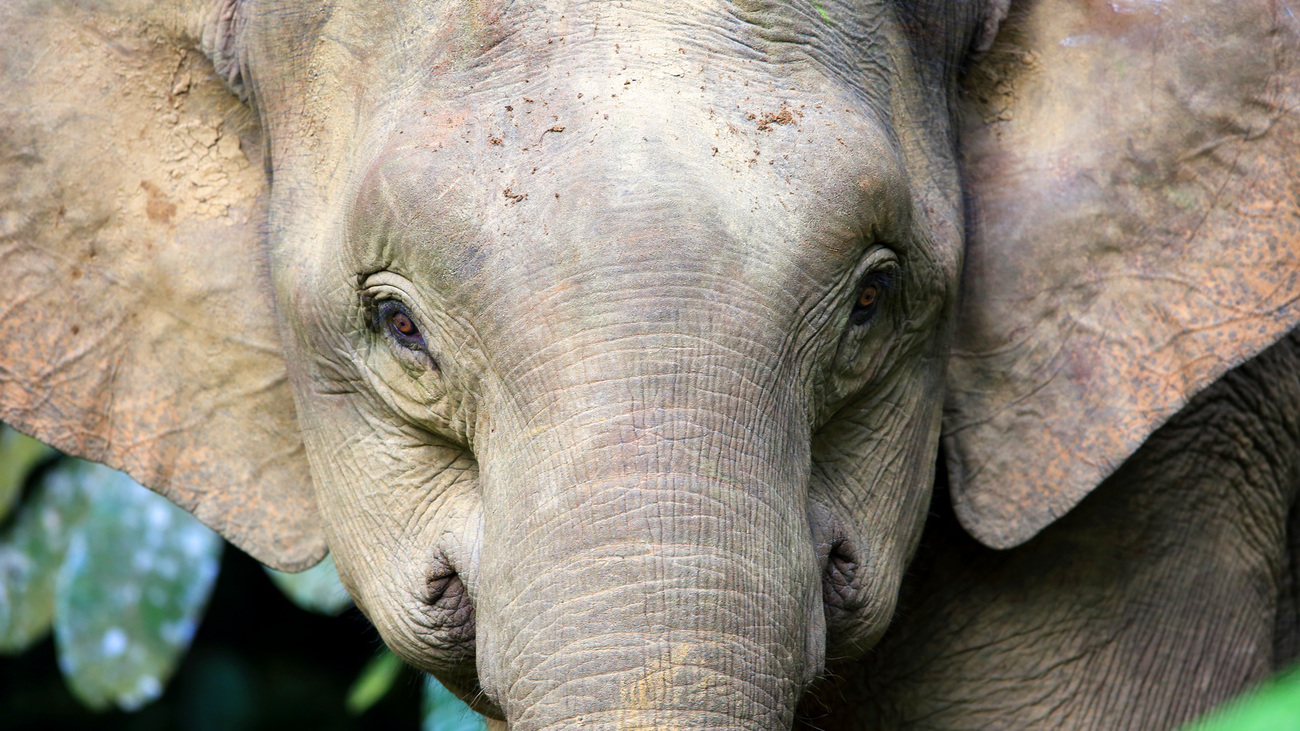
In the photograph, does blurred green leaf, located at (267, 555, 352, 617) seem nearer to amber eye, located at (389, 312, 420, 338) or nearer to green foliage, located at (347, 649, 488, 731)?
green foliage, located at (347, 649, 488, 731)

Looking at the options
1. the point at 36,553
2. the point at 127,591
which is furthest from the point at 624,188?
the point at 36,553

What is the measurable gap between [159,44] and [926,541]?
4.80ft

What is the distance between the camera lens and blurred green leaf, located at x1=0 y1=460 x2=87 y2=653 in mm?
3750

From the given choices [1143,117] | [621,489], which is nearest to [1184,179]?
[1143,117]

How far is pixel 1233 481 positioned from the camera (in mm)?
2268

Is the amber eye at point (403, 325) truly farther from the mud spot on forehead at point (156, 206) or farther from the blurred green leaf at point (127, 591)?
the blurred green leaf at point (127, 591)

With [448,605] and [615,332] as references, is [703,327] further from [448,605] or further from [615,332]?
[448,605]

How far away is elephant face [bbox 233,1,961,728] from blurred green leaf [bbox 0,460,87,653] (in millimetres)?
2273

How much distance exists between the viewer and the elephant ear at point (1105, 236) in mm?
2043

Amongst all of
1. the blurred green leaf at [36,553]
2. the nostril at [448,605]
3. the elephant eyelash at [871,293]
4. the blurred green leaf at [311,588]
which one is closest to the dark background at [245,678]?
the blurred green leaf at [36,553]

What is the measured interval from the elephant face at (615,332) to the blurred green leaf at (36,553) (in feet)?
7.46

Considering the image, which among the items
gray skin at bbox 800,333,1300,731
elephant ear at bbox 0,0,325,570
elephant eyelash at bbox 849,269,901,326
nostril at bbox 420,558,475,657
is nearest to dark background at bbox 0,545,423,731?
elephant ear at bbox 0,0,325,570

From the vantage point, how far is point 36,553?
383cm

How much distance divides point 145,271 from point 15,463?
187 centimetres
